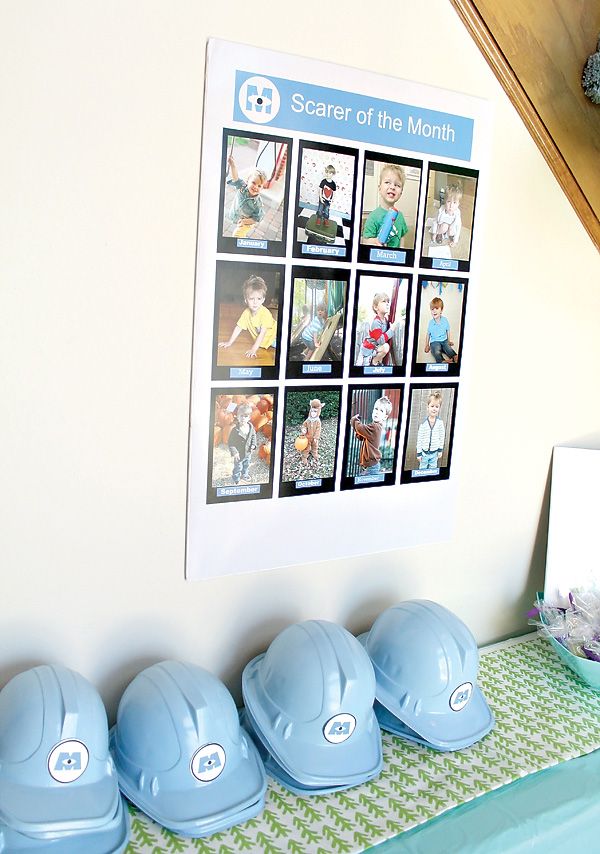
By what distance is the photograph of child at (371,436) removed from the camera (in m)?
1.26

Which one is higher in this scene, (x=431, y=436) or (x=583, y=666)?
(x=431, y=436)

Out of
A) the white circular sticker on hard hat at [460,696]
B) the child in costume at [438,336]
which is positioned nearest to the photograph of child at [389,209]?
the child in costume at [438,336]

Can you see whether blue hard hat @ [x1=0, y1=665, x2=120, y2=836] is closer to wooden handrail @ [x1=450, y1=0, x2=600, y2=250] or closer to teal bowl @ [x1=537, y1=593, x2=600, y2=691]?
teal bowl @ [x1=537, y1=593, x2=600, y2=691]

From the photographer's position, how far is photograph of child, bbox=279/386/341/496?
3.94ft

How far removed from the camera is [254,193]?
1101mm

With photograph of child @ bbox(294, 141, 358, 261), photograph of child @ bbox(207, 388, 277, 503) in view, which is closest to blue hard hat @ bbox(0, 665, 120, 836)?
photograph of child @ bbox(207, 388, 277, 503)

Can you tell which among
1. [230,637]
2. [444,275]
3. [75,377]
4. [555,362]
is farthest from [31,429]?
[555,362]

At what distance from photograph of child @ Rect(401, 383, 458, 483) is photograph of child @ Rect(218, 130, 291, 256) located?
0.37 m

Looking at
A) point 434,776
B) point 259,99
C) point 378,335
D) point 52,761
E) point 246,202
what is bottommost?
point 434,776

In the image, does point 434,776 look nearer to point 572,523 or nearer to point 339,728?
point 339,728

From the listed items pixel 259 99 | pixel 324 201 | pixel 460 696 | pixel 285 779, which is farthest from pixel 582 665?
pixel 259 99

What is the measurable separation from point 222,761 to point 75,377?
54 centimetres

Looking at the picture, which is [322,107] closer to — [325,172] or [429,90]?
[325,172]

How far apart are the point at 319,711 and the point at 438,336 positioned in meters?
0.64
